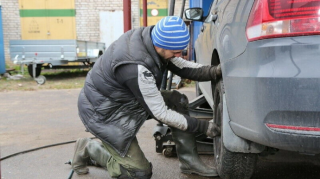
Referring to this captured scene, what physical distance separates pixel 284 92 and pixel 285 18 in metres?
0.34

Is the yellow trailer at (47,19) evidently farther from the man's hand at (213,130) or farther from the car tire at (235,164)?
the car tire at (235,164)

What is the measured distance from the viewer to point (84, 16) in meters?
13.6

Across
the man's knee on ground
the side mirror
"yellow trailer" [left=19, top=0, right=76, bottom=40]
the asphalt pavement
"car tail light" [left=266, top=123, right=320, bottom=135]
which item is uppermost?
"yellow trailer" [left=19, top=0, right=76, bottom=40]

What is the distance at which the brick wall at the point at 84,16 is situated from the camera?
13.6 meters

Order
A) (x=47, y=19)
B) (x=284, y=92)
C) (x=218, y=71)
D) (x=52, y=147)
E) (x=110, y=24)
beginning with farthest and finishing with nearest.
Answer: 1. (x=110, y=24)
2. (x=47, y=19)
3. (x=52, y=147)
4. (x=218, y=71)
5. (x=284, y=92)

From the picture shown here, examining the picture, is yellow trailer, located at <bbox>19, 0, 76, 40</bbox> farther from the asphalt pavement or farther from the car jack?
the car jack

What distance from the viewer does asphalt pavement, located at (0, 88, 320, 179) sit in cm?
290

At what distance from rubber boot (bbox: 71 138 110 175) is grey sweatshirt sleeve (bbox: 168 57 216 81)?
91 cm

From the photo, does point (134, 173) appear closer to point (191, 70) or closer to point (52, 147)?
point (191, 70)

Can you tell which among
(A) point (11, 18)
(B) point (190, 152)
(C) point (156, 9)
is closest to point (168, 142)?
(B) point (190, 152)

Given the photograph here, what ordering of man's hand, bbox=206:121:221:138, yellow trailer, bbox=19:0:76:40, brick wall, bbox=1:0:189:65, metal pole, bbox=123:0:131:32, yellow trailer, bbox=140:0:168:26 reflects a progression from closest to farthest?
1. man's hand, bbox=206:121:221:138
2. metal pole, bbox=123:0:131:32
3. yellow trailer, bbox=140:0:168:26
4. yellow trailer, bbox=19:0:76:40
5. brick wall, bbox=1:0:189:65

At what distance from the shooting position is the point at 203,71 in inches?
106

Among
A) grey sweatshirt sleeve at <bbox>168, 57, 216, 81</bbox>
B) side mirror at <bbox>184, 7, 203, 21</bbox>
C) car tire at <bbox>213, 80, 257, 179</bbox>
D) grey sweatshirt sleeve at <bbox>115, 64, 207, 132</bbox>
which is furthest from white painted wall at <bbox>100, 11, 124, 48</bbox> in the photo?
car tire at <bbox>213, 80, 257, 179</bbox>

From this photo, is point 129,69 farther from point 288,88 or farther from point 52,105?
point 52,105
